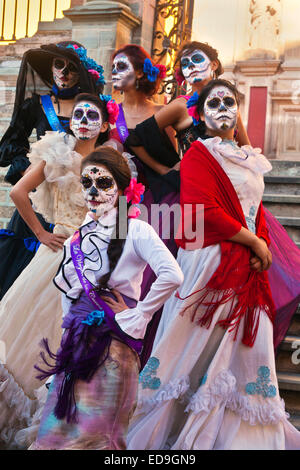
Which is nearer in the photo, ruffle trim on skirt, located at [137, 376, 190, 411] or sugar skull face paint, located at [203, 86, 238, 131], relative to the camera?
ruffle trim on skirt, located at [137, 376, 190, 411]

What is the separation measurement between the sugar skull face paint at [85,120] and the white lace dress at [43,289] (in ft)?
0.37

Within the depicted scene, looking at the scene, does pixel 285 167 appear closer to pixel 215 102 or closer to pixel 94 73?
pixel 94 73

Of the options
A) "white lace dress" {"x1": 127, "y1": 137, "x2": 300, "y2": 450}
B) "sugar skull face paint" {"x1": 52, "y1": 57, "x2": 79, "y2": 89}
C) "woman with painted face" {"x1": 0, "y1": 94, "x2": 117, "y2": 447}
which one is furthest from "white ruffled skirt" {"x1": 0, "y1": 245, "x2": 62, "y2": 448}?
"sugar skull face paint" {"x1": 52, "y1": 57, "x2": 79, "y2": 89}

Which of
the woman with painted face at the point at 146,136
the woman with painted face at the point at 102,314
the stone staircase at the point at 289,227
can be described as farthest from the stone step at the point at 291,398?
the woman with painted face at the point at 102,314

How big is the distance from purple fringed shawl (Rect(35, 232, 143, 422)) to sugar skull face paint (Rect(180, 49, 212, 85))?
1.94m

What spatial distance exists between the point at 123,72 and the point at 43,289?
1.58 meters

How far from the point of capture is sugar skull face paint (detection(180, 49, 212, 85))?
15.1 feet

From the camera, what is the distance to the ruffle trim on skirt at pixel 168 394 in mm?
3697

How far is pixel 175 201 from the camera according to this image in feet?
15.1

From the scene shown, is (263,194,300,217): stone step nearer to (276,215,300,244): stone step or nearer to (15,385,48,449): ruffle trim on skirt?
(276,215,300,244): stone step

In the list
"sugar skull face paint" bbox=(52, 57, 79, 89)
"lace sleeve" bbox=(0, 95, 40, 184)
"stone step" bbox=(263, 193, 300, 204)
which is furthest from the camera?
"stone step" bbox=(263, 193, 300, 204)

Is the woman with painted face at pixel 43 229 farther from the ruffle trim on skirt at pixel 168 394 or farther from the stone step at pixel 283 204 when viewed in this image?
the stone step at pixel 283 204

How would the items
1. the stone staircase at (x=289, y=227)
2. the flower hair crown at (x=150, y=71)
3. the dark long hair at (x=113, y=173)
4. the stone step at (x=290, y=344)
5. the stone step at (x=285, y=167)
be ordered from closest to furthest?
the dark long hair at (x=113, y=173)
the stone staircase at (x=289, y=227)
the stone step at (x=290, y=344)
the flower hair crown at (x=150, y=71)
the stone step at (x=285, y=167)
